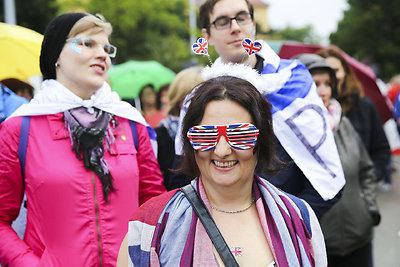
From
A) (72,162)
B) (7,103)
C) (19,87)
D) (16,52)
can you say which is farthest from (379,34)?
(72,162)

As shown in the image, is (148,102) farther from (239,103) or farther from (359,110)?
(239,103)

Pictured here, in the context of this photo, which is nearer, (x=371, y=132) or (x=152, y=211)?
(x=152, y=211)

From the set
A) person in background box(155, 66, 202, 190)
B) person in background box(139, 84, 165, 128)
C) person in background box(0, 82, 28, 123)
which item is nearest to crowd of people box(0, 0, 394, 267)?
person in background box(155, 66, 202, 190)

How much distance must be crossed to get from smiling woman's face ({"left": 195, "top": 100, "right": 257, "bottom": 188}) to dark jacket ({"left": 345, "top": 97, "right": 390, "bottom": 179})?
2760mm

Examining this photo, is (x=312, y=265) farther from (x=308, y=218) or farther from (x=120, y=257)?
(x=120, y=257)

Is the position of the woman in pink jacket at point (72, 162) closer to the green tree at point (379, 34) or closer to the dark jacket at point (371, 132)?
the dark jacket at point (371, 132)

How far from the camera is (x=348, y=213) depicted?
3779 millimetres

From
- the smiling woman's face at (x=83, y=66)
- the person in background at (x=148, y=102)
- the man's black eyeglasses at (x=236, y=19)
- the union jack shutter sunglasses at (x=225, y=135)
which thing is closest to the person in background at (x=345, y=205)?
the man's black eyeglasses at (x=236, y=19)

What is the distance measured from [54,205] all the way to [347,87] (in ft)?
9.80

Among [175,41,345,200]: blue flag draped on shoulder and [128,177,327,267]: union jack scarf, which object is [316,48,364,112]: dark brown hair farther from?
[128,177,327,267]: union jack scarf

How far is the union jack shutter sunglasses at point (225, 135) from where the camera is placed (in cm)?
197

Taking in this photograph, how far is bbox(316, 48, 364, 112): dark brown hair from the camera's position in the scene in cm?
448

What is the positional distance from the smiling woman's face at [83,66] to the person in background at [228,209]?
0.89 m

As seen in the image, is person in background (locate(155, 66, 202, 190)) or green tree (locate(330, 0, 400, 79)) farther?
green tree (locate(330, 0, 400, 79))
